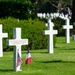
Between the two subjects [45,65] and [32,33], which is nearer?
[45,65]

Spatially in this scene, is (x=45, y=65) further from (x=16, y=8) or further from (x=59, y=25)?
(x=16, y=8)

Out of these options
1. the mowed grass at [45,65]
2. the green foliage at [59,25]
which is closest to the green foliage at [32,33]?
the mowed grass at [45,65]

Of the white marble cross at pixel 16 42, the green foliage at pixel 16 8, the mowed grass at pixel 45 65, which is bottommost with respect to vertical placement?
the mowed grass at pixel 45 65

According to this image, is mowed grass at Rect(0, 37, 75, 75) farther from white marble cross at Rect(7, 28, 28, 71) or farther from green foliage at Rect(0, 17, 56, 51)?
green foliage at Rect(0, 17, 56, 51)

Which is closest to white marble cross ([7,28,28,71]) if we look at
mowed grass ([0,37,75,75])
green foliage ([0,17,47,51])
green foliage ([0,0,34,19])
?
mowed grass ([0,37,75,75])

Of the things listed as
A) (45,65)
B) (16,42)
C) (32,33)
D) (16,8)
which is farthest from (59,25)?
(16,42)

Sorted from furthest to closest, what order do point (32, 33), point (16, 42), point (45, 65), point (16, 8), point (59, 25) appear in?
point (16, 8) → point (59, 25) → point (32, 33) → point (45, 65) → point (16, 42)

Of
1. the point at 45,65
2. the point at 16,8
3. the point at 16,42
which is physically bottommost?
the point at 45,65

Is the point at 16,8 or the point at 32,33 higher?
the point at 16,8

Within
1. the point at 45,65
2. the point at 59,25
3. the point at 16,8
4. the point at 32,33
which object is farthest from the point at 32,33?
the point at 16,8

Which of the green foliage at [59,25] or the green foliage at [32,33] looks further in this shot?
the green foliage at [59,25]

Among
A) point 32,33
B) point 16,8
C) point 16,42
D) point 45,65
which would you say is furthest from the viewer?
point 16,8

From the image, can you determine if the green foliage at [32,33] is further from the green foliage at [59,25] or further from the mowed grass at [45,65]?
the green foliage at [59,25]

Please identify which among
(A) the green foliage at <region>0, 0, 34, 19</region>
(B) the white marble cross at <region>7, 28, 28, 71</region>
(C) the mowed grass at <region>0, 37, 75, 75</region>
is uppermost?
(A) the green foliage at <region>0, 0, 34, 19</region>
